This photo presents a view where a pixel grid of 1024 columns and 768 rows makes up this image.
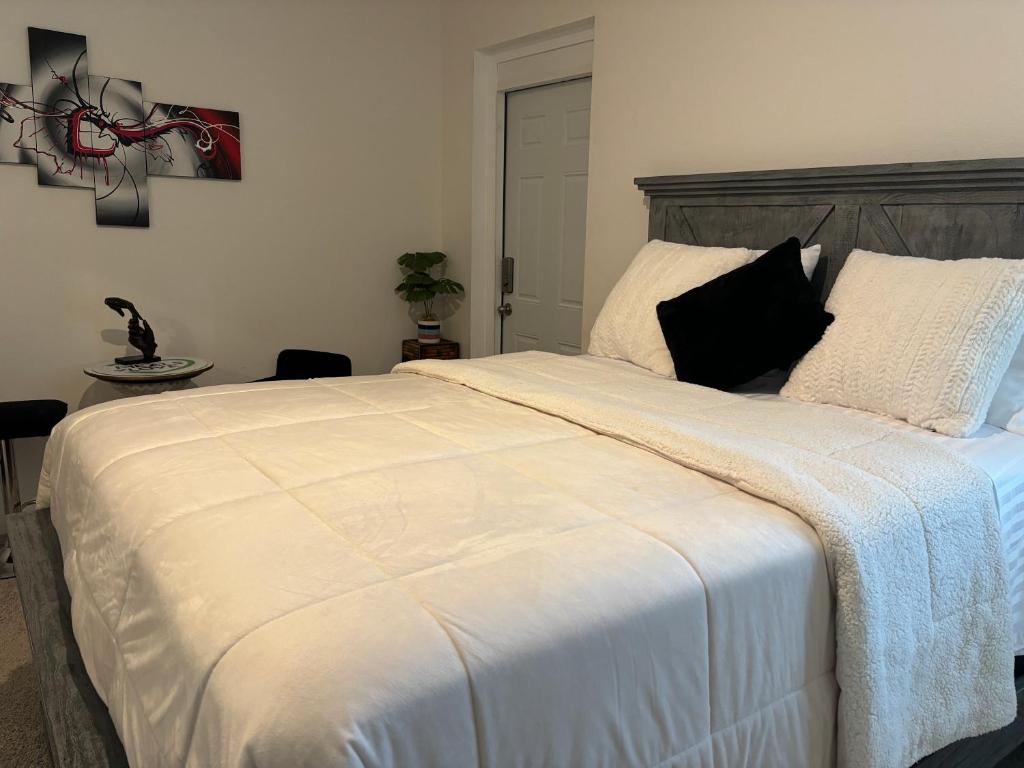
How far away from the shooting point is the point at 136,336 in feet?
10.6

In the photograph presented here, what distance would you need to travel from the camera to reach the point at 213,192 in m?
3.58

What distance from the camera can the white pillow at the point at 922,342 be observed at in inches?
68.9

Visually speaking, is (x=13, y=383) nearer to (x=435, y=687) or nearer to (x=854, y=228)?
(x=435, y=687)

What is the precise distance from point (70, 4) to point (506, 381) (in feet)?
8.45

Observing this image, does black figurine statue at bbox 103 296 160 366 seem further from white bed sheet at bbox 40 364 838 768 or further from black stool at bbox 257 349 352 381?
white bed sheet at bbox 40 364 838 768

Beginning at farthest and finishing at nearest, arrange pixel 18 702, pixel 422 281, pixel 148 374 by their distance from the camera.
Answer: pixel 422 281
pixel 148 374
pixel 18 702

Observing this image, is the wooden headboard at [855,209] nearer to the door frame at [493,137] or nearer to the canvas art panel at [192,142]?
the door frame at [493,137]

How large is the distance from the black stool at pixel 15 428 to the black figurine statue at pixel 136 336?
0.39 m

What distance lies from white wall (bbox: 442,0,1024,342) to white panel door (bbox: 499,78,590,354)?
221 mm

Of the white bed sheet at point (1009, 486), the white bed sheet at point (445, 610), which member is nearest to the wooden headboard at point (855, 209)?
the white bed sheet at point (1009, 486)

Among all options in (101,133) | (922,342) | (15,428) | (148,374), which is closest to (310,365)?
(148,374)

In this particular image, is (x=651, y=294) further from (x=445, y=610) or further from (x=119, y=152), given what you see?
(x=119, y=152)

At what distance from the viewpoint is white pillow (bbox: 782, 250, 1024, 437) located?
175cm

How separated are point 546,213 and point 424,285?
798mm
